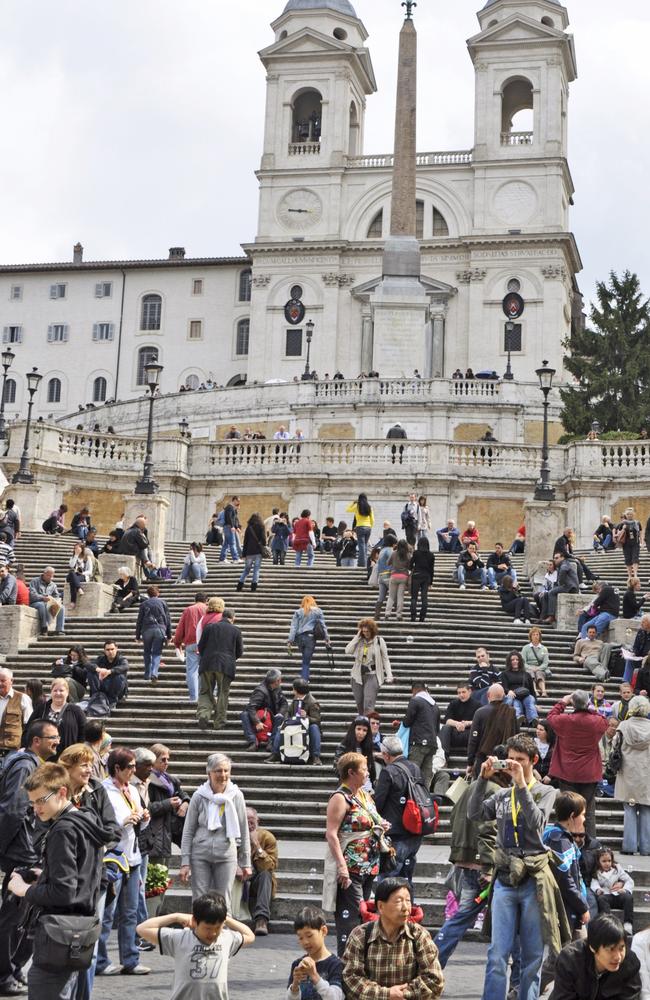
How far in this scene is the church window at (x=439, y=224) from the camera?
259 ft

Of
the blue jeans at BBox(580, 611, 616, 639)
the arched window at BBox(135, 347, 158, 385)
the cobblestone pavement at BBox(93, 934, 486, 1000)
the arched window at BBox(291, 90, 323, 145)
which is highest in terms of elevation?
the arched window at BBox(291, 90, 323, 145)

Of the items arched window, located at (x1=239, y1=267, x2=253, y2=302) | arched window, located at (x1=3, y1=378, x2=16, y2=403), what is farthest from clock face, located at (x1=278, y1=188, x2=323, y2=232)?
arched window, located at (x1=3, y1=378, x2=16, y2=403)

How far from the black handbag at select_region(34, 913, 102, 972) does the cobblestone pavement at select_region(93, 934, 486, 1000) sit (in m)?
2.13

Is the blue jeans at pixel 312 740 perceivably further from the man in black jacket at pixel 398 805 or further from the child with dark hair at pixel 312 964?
the child with dark hair at pixel 312 964

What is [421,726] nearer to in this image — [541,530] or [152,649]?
[152,649]

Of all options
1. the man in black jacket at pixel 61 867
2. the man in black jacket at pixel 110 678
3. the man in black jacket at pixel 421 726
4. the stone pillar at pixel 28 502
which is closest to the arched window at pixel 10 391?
the stone pillar at pixel 28 502

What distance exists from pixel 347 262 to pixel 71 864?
7174 cm

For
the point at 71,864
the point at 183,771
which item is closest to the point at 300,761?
the point at 183,771

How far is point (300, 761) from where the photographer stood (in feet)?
58.2

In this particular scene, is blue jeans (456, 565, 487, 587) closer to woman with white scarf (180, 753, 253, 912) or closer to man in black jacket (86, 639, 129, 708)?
man in black jacket (86, 639, 129, 708)

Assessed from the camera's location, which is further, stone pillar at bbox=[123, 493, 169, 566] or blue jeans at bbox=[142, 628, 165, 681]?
stone pillar at bbox=[123, 493, 169, 566]

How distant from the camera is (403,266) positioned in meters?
63.3

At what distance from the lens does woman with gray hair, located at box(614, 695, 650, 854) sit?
50.9 ft

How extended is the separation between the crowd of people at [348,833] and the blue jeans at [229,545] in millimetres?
10064
